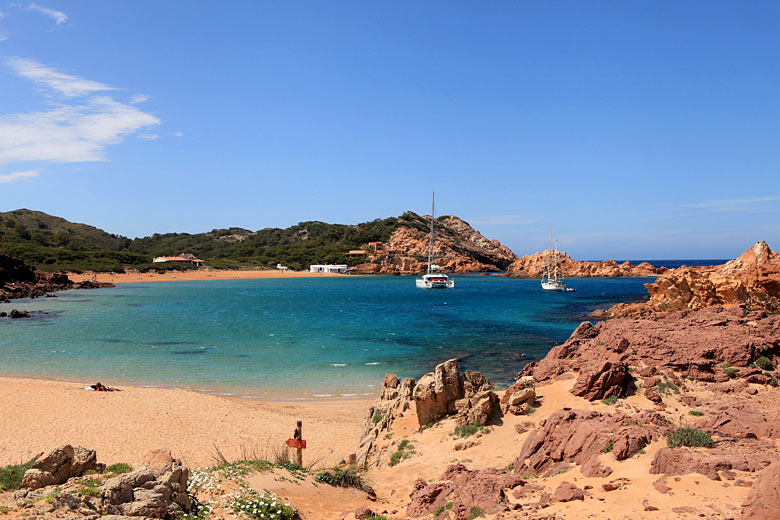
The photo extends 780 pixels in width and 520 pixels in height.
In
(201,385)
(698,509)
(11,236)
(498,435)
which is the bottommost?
A: (201,385)

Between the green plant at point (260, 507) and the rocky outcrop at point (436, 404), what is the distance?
4.39m

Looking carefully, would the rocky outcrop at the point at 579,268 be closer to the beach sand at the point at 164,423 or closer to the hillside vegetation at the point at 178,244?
the hillside vegetation at the point at 178,244

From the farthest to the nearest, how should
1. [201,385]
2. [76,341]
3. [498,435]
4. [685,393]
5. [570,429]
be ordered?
1. [76,341]
2. [201,385]
3. [685,393]
4. [498,435]
5. [570,429]

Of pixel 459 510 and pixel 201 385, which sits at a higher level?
pixel 459 510

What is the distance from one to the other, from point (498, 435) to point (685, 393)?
482 cm

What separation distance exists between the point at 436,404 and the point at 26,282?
80.6 metres

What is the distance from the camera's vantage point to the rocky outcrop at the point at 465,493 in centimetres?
725

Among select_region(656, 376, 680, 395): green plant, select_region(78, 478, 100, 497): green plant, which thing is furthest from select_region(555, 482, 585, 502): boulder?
select_region(78, 478, 100, 497): green plant

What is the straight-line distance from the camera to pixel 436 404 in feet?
40.2

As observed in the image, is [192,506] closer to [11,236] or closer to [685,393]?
[685,393]

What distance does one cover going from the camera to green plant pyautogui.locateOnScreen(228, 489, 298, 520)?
7.18 m

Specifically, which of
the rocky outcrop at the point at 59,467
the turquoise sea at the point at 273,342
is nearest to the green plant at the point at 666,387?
the turquoise sea at the point at 273,342

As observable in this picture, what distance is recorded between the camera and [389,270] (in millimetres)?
139375

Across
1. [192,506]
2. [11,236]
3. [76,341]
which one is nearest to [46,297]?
[76,341]
